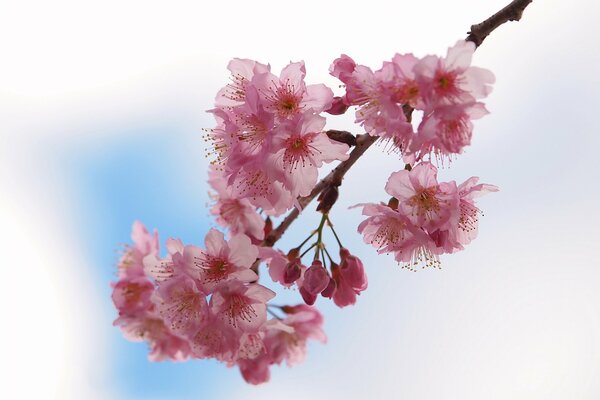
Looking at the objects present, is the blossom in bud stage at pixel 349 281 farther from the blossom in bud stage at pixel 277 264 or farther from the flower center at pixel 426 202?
the flower center at pixel 426 202

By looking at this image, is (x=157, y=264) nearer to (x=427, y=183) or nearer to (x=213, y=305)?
(x=213, y=305)

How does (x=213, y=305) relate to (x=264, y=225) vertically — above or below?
below

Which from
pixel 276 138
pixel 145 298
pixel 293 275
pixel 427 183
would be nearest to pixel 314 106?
pixel 276 138

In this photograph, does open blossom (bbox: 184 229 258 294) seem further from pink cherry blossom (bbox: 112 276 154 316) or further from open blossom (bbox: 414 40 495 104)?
open blossom (bbox: 414 40 495 104)

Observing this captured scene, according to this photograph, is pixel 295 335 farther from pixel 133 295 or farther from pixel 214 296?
pixel 214 296

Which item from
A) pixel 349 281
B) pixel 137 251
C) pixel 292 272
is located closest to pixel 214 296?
pixel 292 272

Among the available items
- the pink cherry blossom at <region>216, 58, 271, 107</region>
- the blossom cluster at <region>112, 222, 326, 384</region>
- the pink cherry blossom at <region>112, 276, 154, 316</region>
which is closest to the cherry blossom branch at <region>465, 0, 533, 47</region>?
the pink cherry blossom at <region>216, 58, 271, 107</region>

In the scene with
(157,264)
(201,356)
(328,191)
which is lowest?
(201,356)
